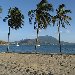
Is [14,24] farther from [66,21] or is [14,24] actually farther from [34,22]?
[66,21]

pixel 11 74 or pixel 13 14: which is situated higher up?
pixel 13 14

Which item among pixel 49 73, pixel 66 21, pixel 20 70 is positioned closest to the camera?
pixel 49 73

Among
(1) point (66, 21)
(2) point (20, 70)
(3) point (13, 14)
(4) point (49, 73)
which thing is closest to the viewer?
(4) point (49, 73)

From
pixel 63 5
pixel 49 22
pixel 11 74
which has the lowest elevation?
pixel 11 74

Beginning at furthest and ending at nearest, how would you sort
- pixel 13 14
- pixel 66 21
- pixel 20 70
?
pixel 13 14 < pixel 66 21 < pixel 20 70

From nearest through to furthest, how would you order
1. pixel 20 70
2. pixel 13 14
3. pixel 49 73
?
pixel 49 73 → pixel 20 70 → pixel 13 14

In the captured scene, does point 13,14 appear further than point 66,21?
Yes

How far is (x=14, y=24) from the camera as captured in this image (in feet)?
254

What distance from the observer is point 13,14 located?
7725 centimetres

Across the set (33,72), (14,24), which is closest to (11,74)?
(33,72)

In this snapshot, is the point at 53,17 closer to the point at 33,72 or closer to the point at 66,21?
the point at 66,21

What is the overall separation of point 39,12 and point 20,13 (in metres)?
7.80

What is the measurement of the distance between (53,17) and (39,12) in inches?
164

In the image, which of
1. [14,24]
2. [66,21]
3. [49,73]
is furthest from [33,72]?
[14,24]
